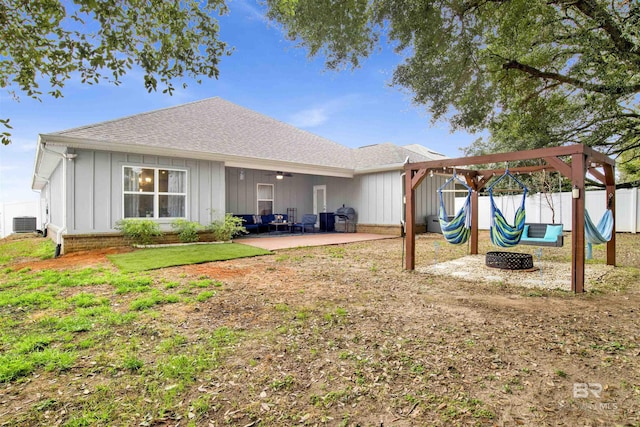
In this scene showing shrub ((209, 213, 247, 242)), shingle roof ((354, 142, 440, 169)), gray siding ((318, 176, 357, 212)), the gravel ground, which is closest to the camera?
the gravel ground

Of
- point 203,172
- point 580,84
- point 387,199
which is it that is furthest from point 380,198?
point 580,84

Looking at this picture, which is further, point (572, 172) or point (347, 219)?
point (347, 219)

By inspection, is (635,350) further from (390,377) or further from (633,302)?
(390,377)

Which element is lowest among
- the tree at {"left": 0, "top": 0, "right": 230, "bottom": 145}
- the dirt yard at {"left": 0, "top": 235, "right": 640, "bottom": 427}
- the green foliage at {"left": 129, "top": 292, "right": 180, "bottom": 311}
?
the dirt yard at {"left": 0, "top": 235, "right": 640, "bottom": 427}

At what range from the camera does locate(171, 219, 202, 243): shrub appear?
9.15 meters

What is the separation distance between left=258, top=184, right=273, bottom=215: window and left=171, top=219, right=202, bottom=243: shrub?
5148 millimetres

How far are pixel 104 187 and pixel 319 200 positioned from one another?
9273 mm

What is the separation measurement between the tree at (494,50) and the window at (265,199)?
8.85 m

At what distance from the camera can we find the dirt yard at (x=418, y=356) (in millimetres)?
1893

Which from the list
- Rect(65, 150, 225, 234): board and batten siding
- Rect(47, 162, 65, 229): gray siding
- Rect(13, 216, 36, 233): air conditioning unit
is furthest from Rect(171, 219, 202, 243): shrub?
Rect(13, 216, 36, 233): air conditioning unit

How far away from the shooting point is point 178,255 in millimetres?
7410

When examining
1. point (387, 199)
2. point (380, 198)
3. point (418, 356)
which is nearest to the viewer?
point (418, 356)

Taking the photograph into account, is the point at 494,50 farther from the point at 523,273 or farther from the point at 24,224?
the point at 24,224

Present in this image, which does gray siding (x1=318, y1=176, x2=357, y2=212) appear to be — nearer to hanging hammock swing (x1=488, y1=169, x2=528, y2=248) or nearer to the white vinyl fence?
the white vinyl fence
